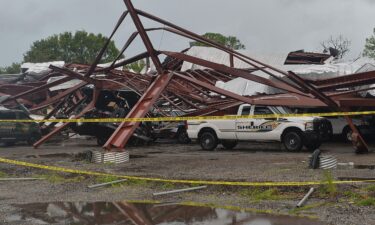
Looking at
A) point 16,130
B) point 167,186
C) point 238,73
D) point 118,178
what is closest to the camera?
point 167,186

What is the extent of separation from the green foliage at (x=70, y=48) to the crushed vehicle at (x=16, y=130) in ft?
176

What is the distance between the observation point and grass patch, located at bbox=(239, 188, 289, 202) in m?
8.62

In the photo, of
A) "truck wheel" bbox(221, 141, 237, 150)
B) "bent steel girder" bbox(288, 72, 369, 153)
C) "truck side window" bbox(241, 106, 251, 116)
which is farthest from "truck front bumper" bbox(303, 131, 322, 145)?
"truck wheel" bbox(221, 141, 237, 150)

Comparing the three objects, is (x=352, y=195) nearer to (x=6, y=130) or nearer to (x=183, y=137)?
(x=183, y=137)

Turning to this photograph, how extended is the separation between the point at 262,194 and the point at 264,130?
9511 millimetres

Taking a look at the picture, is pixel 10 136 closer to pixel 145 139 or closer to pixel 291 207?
pixel 145 139

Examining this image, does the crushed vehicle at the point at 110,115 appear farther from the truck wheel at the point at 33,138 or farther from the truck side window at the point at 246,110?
the truck side window at the point at 246,110

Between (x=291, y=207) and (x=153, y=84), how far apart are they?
9.92 metres

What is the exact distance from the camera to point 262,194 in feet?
29.2

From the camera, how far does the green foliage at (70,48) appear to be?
77.4 metres

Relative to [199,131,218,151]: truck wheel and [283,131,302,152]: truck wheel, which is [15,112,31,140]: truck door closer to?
[199,131,218,151]: truck wheel

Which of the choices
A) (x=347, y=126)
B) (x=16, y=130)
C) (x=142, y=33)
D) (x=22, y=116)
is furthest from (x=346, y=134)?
(x=22, y=116)

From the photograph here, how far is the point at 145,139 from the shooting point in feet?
69.2

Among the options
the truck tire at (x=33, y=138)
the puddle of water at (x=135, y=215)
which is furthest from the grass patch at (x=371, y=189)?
the truck tire at (x=33, y=138)
